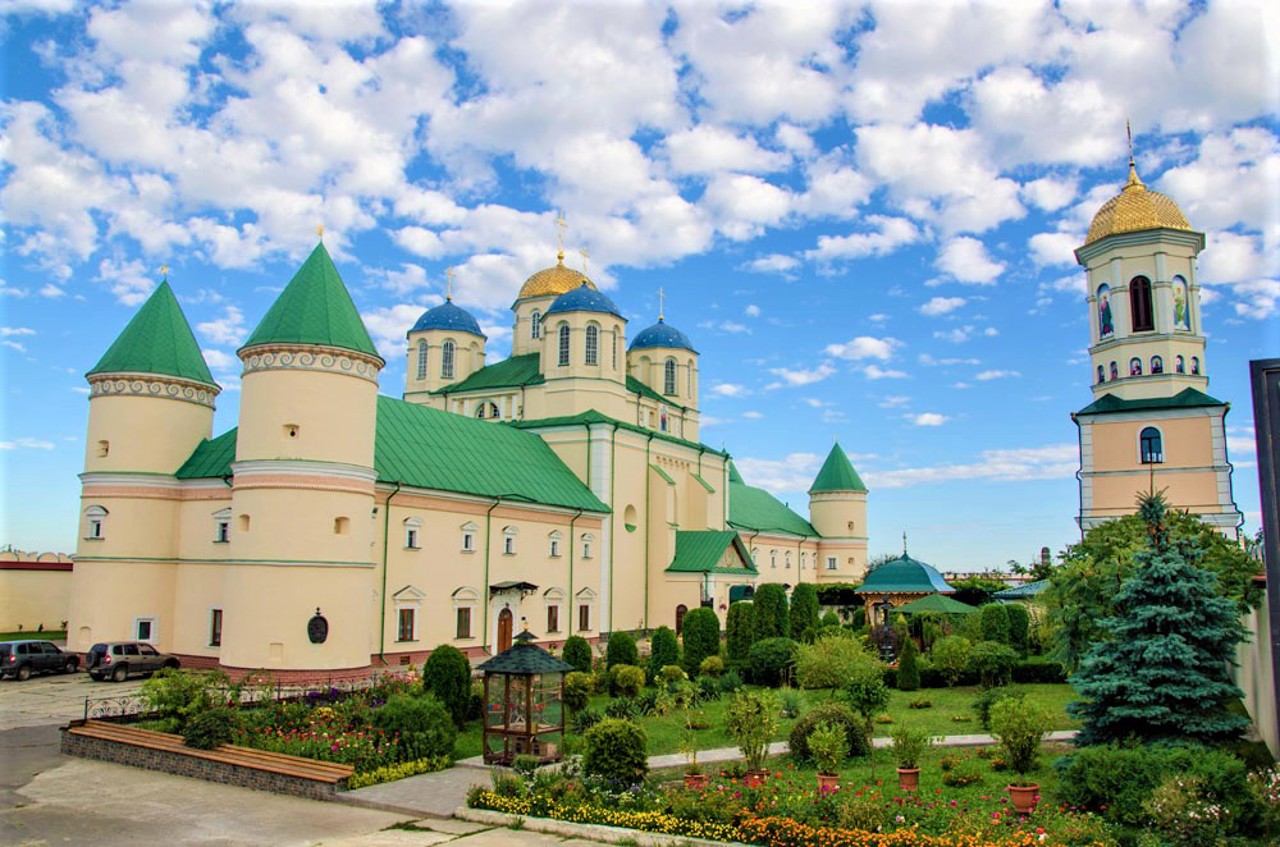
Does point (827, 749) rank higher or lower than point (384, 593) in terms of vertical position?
lower

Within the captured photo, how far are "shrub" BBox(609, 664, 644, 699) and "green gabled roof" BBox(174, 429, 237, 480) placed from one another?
12857 millimetres

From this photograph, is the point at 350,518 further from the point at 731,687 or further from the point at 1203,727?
the point at 1203,727

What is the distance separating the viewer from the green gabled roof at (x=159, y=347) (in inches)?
1163

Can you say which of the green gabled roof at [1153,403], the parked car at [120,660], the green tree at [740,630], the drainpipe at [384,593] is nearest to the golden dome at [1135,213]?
the green gabled roof at [1153,403]

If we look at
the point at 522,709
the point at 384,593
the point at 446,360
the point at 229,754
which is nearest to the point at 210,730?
the point at 229,754

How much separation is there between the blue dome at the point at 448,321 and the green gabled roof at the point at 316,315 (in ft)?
71.2

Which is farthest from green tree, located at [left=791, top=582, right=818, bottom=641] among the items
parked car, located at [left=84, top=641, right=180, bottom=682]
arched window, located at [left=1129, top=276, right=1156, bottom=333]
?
parked car, located at [left=84, top=641, right=180, bottom=682]

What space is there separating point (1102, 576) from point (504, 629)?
72.1 ft

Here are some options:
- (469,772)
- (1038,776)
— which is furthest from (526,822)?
(1038,776)

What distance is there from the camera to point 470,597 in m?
32.7

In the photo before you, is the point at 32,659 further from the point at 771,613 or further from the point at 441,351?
the point at 441,351

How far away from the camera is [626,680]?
25266 mm

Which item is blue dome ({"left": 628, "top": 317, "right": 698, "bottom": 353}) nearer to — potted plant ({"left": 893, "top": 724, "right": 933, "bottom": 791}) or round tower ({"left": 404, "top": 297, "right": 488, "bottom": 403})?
round tower ({"left": 404, "top": 297, "right": 488, "bottom": 403})

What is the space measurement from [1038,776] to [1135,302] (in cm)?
3017
